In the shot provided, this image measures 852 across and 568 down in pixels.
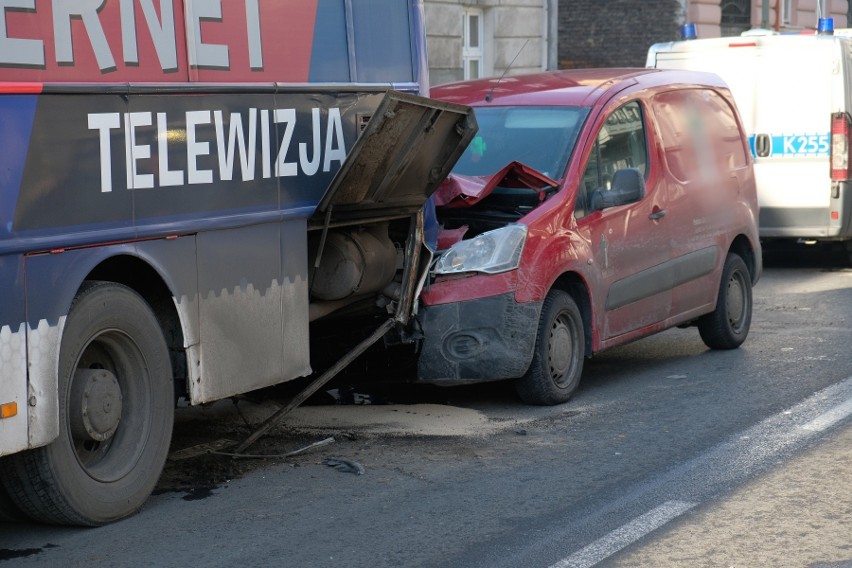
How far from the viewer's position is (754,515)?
6.01 metres

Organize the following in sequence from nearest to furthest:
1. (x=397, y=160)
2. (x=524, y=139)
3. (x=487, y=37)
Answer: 1. (x=397, y=160)
2. (x=524, y=139)
3. (x=487, y=37)

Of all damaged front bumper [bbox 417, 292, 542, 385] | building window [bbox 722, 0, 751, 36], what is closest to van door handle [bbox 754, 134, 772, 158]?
damaged front bumper [bbox 417, 292, 542, 385]

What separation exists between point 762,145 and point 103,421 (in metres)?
11.1

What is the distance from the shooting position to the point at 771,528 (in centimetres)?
582

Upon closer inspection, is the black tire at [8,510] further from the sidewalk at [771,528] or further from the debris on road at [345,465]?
the sidewalk at [771,528]

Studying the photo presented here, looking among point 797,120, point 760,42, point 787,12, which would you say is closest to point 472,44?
point 760,42

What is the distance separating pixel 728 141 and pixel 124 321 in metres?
5.79

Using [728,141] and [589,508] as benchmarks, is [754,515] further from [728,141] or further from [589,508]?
[728,141]

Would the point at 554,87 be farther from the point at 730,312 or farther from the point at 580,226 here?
the point at 730,312

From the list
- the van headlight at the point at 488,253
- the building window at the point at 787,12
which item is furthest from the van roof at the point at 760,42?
the building window at the point at 787,12

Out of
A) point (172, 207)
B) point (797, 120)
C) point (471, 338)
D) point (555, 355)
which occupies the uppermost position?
point (797, 120)

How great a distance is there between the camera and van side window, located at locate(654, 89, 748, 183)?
9703 mm

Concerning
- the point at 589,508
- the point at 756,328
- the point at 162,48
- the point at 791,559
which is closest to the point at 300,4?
the point at 162,48

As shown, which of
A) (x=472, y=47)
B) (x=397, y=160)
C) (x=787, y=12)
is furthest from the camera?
(x=787, y=12)
